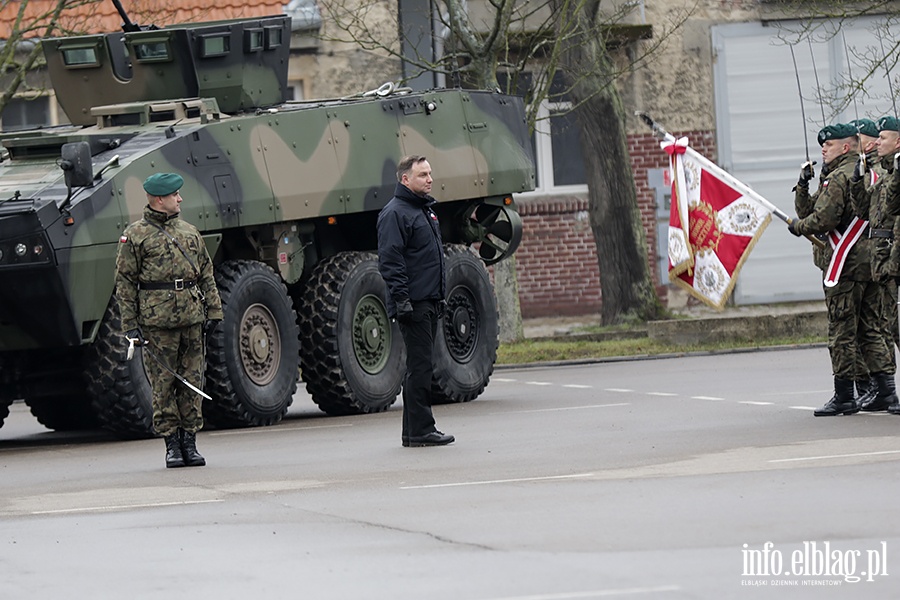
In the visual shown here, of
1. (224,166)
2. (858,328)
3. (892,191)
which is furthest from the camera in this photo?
(224,166)

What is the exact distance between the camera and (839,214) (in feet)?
42.9

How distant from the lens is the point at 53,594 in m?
7.44

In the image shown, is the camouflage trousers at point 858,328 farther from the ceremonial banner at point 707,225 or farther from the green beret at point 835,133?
the ceremonial banner at point 707,225

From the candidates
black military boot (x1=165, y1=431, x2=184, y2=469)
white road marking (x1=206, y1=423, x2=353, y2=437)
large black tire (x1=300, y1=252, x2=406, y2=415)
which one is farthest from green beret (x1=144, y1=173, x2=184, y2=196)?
large black tire (x1=300, y1=252, x2=406, y2=415)

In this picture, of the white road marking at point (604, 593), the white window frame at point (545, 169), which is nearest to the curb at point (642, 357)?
the white window frame at point (545, 169)

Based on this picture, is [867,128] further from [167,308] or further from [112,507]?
[112,507]

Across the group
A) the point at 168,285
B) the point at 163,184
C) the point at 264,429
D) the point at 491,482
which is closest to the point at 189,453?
the point at 168,285

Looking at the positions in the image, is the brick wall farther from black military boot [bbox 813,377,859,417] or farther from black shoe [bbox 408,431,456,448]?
black shoe [bbox 408,431,456,448]

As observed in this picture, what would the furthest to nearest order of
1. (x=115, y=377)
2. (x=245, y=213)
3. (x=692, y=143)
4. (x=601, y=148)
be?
(x=692, y=143) → (x=601, y=148) → (x=245, y=213) → (x=115, y=377)

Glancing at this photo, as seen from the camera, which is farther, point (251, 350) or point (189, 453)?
point (251, 350)

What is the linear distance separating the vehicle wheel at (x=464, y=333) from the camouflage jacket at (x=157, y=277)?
4.84 metres

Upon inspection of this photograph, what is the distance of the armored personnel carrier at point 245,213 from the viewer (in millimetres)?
14125

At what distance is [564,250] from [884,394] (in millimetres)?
15769

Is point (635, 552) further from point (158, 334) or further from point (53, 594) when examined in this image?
point (158, 334)
